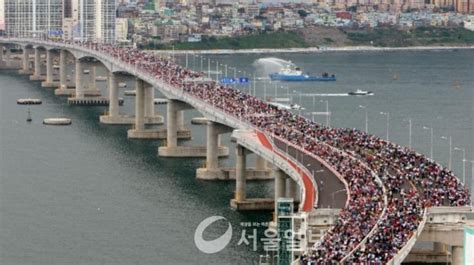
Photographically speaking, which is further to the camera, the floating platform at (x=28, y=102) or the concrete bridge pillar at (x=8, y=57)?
the concrete bridge pillar at (x=8, y=57)

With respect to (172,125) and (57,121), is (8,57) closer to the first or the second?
(57,121)

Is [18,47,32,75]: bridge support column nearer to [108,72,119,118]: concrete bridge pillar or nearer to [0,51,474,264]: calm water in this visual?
[0,51,474,264]: calm water

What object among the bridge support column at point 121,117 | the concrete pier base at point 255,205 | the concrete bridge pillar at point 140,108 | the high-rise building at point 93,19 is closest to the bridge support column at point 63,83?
the bridge support column at point 121,117

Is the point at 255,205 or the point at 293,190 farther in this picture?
the point at 255,205

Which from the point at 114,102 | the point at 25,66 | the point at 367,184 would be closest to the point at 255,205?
the point at 367,184

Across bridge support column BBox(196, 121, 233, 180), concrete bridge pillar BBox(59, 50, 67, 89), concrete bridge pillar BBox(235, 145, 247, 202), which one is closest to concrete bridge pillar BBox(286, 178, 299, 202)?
concrete bridge pillar BBox(235, 145, 247, 202)

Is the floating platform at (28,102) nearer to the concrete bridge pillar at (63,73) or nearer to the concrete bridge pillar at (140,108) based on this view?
the concrete bridge pillar at (63,73)

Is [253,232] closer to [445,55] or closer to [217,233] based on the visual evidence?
[217,233]
